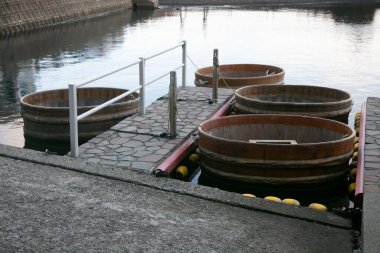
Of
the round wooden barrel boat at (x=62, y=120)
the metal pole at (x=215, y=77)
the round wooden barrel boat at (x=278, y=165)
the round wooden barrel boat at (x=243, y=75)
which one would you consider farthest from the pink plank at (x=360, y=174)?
the round wooden barrel boat at (x=62, y=120)

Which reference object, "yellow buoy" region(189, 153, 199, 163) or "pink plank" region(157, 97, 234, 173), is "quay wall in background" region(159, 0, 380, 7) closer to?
"yellow buoy" region(189, 153, 199, 163)

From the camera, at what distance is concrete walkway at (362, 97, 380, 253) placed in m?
4.74

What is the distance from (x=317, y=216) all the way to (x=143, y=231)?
1.73m

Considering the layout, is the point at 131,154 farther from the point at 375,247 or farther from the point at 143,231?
the point at 375,247

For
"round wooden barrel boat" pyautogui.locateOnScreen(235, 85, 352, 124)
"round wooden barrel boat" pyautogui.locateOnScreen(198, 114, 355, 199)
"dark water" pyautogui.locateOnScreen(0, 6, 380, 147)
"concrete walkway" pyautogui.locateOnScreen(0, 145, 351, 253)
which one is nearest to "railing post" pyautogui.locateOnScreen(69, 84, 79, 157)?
"concrete walkway" pyautogui.locateOnScreen(0, 145, 351, 253)

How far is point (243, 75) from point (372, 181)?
8.10 m

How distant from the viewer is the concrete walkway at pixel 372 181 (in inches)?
187

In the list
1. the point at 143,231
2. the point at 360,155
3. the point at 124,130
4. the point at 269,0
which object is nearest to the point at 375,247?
the point at 143,231

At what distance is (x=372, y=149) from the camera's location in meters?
7.95

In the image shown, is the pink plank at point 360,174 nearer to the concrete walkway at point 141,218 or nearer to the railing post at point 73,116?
the concrete walkway at point 141,218

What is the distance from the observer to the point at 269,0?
177ft

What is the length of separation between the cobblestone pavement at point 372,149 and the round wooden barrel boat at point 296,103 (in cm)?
50

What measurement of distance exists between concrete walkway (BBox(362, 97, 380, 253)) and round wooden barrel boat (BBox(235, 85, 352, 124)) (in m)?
0.53

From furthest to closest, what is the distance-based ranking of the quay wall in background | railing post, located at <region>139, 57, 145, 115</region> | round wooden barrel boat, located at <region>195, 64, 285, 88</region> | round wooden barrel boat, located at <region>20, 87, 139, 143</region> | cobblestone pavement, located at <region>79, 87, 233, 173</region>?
1. the quay wall in background
2. round wooden barrel boat, located at <region>195, 64, 285, 88</region>
3. round wooden barrel boat, located at <region>20, 87, 139, 143</region>
4. railing post, located at <region>139, 57, 145, 115</region>
5. cobblestone pavement, located at <region>79, 87, 233, 173</region>
